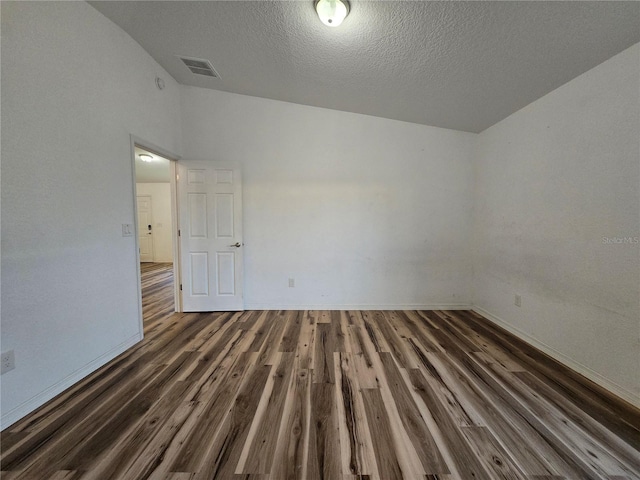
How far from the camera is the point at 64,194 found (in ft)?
5.57

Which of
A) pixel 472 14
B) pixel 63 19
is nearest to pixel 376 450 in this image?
pixel 472 14

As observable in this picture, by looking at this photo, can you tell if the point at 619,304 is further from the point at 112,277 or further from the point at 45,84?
the point at 45,84

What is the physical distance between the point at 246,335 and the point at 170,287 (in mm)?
2777

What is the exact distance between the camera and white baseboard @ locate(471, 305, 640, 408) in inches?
62.0

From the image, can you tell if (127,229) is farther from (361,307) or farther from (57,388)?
(361,307)

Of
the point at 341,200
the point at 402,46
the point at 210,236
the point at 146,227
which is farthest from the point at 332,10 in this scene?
the point at 146,227

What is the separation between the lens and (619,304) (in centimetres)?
164

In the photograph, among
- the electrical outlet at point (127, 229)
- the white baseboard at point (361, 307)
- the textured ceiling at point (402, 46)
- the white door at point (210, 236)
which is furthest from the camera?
the white baseboard at point (361, 307)

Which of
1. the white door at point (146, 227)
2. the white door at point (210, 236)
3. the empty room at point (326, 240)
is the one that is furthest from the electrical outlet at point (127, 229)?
the white door at point (146, 227)

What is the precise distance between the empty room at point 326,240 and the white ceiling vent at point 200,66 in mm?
29

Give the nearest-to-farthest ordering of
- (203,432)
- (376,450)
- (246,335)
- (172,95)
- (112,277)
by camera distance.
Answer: (376,450), (203,432), (112,277), (246,335), (172,95)

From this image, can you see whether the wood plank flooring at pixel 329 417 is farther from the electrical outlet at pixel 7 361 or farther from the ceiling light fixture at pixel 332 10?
the ceiling light fixture at pixel 332 10

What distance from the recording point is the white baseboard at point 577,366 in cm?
158

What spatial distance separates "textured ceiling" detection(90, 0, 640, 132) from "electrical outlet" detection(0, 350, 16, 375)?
2.68 meters
